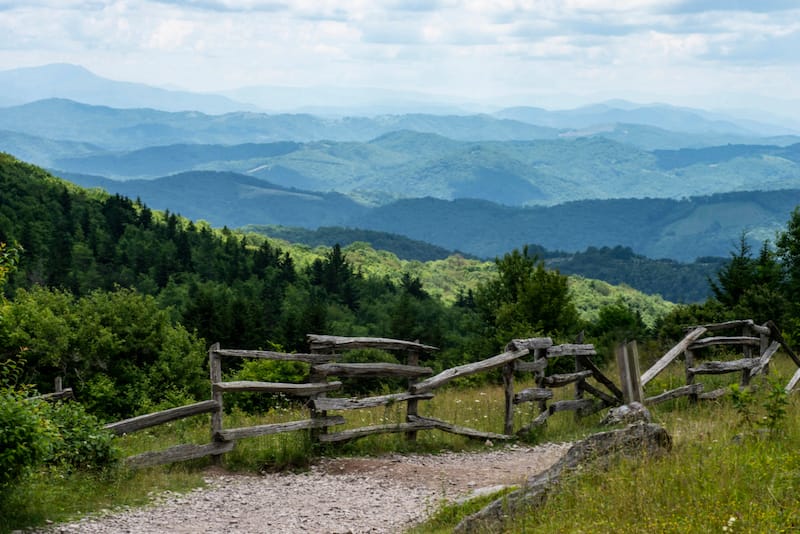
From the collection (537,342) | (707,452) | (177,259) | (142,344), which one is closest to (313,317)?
(142,344)

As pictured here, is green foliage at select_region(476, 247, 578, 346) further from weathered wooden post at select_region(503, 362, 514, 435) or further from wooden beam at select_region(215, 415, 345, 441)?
wooden beam at select_region(215, 415, 345, 441)

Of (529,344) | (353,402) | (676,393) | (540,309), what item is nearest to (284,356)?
(353,402)

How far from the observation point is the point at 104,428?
1048 cm

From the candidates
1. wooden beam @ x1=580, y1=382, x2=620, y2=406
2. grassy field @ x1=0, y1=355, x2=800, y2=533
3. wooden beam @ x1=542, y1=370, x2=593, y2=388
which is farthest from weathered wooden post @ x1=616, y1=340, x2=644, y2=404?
wooden beam @ x1=580, y1=382, x2=620, y2=406

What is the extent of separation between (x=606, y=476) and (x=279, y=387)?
216 inches

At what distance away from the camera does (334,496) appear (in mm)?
10477

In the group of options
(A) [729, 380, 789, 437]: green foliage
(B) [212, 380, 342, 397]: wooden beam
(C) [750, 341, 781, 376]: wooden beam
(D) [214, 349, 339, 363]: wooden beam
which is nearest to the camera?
(A) [729, 380, 789, 437]: green foliage

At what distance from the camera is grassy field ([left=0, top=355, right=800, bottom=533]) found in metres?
6.63

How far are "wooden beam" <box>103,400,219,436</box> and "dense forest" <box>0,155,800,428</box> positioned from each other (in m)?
1.48

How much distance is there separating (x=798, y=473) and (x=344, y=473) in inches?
243

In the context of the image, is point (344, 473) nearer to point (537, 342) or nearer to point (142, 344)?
point (537, 342)

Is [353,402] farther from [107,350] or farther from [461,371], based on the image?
[107,350]

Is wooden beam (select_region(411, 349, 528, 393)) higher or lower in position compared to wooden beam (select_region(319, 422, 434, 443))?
higher

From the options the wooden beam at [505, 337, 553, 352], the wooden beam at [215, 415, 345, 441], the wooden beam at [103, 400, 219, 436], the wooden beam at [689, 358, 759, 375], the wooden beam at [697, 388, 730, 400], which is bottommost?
the wooden beam at [697, 388, 730, 400]
